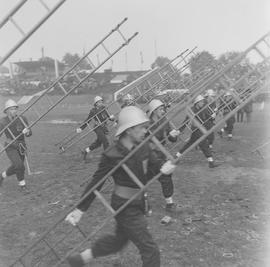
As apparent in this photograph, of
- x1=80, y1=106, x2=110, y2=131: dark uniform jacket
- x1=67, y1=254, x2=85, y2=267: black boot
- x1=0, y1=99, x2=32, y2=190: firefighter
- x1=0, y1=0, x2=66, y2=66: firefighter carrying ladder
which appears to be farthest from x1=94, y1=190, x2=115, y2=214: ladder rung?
x1=80, y1=106, x2=110, y2=131: dark uniform jacket

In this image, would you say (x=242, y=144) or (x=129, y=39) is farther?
(x=242, y=144)

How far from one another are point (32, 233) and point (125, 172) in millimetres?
2203

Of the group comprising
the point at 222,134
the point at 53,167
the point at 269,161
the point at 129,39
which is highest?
the point at 129,39

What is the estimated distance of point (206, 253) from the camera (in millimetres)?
4277

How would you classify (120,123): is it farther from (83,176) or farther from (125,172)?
(83,176)

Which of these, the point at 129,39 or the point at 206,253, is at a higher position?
the point at 129,39

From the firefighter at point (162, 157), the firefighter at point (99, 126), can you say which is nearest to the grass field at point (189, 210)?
the firefighter at point (162, 157)

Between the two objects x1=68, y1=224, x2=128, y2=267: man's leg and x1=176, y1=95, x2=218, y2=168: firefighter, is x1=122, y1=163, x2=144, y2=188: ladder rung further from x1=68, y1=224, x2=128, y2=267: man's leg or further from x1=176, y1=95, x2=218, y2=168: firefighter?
x1=176, y1=95, x2=218, y2=168: firefighter

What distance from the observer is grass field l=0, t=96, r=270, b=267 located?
14.1 ft

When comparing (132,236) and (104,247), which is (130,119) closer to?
(132,236)

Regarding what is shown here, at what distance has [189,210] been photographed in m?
5.68

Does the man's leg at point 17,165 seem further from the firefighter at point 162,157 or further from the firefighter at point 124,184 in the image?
the firefighter at point 124,184

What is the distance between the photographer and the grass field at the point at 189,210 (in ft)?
14.1

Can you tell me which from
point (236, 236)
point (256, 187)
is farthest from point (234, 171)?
point (236, 236)
